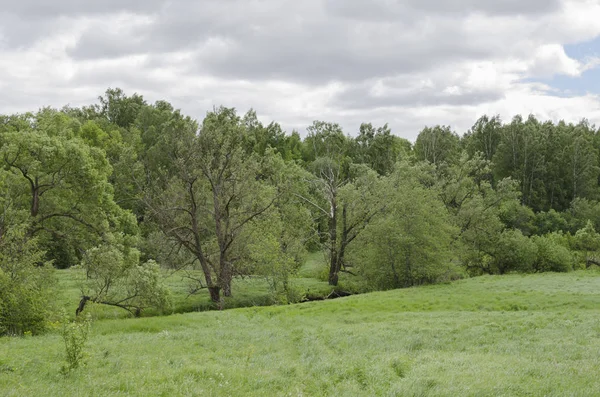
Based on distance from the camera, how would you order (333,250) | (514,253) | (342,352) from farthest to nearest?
(514,253) < (333,250) < (342,352)

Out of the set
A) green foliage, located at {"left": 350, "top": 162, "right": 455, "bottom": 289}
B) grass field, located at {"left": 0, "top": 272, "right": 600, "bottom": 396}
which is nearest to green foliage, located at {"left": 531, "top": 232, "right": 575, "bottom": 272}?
Answer: green foliage, located at {"left": 350, "top": 162, "right": 455, "bottom": 289}

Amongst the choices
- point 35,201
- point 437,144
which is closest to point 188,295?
point 35,201

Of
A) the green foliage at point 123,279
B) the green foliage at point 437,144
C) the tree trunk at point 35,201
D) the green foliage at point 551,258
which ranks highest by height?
the green foliage at point 437,144

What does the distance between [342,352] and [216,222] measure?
21.0 meters

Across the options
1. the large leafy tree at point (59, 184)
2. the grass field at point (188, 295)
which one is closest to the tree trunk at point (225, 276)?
the grass field at point (188, 295)

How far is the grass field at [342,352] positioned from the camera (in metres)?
13.6

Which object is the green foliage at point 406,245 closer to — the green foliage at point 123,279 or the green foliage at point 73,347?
the green foliage at point 123,279

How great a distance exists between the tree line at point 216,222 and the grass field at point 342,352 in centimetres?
444

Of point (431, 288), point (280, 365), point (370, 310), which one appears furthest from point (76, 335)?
point (431, 288)

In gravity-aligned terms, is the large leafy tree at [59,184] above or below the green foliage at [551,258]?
above

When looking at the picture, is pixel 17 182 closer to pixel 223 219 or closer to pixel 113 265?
pixel 113 265

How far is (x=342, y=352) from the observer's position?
68.6 ft

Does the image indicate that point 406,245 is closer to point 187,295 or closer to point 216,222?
point 216,222

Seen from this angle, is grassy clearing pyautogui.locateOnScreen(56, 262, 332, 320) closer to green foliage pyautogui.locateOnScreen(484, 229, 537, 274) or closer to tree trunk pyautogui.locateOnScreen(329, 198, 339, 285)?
tree trunk pyautogui.locateOnScreen(329, 198, 339, 285)
